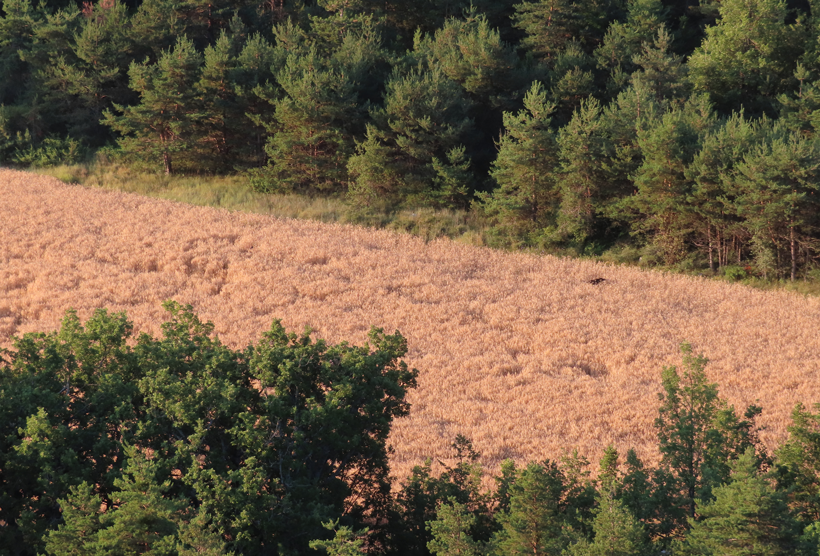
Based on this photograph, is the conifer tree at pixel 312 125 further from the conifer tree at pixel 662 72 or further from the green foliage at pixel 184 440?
the green foliage at pixel 184 440

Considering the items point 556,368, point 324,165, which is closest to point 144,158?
point 324,165

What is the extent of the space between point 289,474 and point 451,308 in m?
16.1

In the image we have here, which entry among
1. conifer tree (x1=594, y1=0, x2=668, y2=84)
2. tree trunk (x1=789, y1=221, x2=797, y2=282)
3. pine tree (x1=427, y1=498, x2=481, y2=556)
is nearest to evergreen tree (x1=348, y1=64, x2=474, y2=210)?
conifer tree (x1=594, y1=0, x2=668, y2=84)

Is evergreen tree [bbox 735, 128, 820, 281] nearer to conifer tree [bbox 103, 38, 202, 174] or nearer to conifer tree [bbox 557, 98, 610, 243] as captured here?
conifer tree [bbox 557, 98, 610, 243]

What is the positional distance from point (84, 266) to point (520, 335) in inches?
659

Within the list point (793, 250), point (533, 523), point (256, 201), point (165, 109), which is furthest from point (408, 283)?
point (165, 109)

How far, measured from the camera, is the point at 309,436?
1036 cm

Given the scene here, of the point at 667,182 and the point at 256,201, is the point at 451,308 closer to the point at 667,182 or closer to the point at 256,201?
the point at 667,182

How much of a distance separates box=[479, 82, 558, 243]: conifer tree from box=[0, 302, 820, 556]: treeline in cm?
2396

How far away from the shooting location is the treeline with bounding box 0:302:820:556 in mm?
8148

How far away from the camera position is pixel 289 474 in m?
9.85

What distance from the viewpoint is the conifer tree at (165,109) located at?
1638 inches

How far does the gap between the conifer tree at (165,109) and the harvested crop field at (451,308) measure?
5.88 m

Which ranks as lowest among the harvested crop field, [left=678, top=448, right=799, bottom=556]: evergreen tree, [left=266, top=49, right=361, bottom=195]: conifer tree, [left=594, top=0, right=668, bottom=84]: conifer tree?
the harvested crop field
